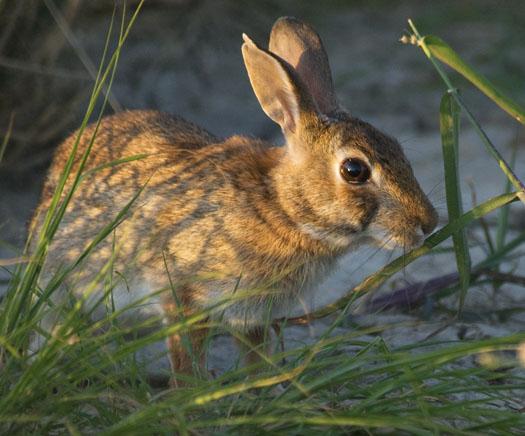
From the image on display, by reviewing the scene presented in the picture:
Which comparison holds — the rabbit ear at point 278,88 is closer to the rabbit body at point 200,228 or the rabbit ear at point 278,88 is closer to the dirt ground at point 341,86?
the rabbit body at point 200,228

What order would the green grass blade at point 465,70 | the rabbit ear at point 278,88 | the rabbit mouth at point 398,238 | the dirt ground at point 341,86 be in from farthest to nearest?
the dirt ground at point 341,86
the rabbit ear at point 278,88
the rabbit mouth at point 398,238
the green grass blade at point 465,70

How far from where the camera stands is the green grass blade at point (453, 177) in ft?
10.2

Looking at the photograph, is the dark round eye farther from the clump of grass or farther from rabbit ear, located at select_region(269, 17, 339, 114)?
the clump of grass

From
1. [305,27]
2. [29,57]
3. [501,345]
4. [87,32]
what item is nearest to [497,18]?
[87,32]

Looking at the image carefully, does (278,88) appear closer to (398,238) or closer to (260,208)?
(260,208)

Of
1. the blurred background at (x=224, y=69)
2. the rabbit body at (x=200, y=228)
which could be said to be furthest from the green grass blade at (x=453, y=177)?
the blurred background at (x=224, y=69)

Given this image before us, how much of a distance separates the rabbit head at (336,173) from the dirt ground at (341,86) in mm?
573

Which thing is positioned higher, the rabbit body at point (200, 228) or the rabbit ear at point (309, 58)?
the rabbit ear at point (309, 58)

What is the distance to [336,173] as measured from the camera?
337cm

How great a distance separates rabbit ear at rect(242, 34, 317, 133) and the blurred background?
44.7 inches

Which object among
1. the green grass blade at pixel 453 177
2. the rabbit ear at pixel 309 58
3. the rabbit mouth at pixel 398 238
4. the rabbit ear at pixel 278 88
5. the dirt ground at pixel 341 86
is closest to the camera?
the green grass blade at pixel 453 177

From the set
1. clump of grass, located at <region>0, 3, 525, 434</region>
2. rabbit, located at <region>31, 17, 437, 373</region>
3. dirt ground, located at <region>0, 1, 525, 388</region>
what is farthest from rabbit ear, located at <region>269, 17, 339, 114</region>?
clump of grass, located at <region>0, 3, 525, 434</region>

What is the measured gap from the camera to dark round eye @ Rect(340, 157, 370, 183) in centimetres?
330

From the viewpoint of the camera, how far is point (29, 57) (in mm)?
5301
